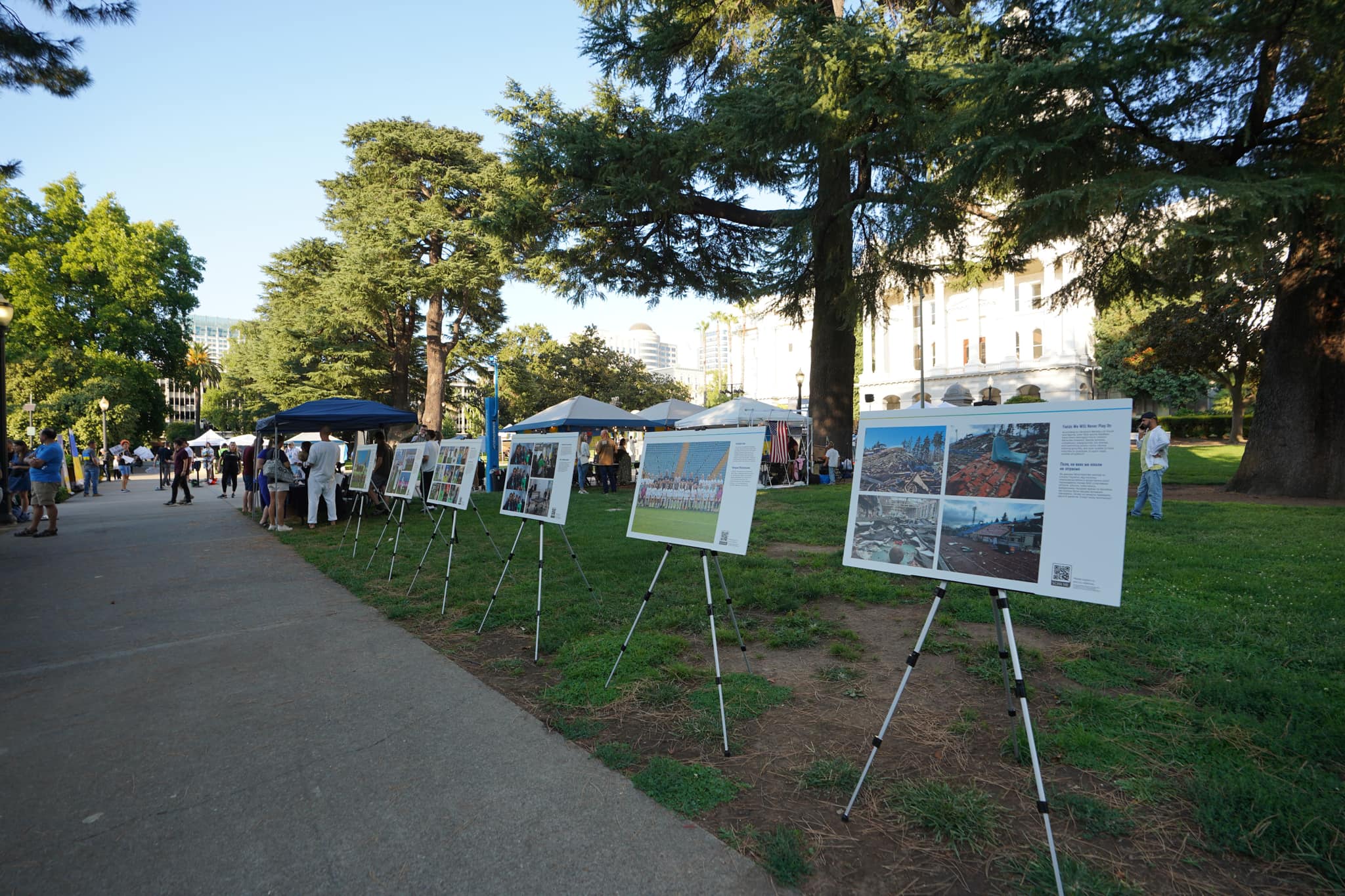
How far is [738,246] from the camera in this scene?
18547 millimetres

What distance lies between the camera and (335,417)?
13.8 metres

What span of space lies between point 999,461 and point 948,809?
149 cm

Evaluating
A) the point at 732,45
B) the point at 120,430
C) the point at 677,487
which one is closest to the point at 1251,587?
the point at 677,487

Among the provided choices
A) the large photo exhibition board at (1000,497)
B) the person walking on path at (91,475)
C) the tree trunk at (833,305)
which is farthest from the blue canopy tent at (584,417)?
the large photo exhibition board at (1000,497)

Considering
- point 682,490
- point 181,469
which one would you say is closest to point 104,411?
point 181,469

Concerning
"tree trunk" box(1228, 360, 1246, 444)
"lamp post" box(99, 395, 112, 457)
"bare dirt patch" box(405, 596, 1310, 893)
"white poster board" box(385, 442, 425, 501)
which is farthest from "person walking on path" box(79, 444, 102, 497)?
"tree trunk" box(1228, 360, 1246, 444)

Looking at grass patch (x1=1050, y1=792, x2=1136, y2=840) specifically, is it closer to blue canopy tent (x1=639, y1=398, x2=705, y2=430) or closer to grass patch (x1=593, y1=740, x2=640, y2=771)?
grass patch (x1=593, y1=740, x2=640, y2=771)

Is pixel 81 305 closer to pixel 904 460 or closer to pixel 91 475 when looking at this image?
pixel 91 475

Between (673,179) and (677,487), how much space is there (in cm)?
1271

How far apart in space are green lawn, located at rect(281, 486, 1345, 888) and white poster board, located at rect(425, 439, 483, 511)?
3.26 feet

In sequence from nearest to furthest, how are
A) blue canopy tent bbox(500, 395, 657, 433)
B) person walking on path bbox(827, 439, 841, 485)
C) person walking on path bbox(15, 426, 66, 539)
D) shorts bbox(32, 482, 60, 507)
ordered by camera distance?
person walking on path bbox(15, 426, 66, 539)
shorts bbox(32, 482, 60, 507)
person walking on path bbox(827, 439, 841, 485)
blue canopy tent bbox(500, 395, 657, 433)

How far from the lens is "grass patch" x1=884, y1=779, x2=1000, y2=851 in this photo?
2.74 m

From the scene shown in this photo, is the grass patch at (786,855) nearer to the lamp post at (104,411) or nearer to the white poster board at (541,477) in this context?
the white poster board at (541,477)

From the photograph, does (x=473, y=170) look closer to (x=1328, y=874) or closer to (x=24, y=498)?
(x=24, y=498)
